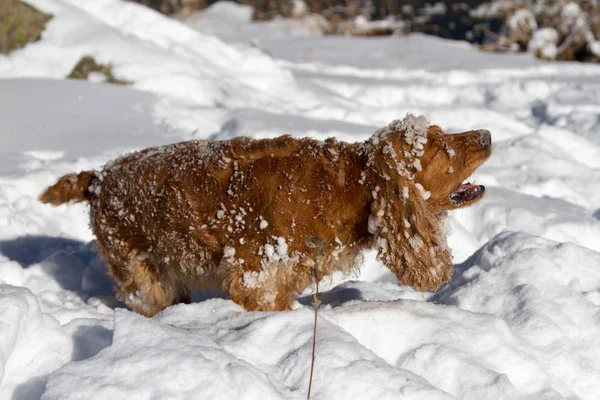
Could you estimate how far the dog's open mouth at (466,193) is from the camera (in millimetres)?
3197

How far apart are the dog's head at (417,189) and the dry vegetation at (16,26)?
218 inches

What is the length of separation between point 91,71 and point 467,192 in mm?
5059

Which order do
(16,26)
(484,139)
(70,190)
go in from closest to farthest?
1. (484,139)
2. (70,190)
3. (16,26)

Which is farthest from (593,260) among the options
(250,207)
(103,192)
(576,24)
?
(576,24)

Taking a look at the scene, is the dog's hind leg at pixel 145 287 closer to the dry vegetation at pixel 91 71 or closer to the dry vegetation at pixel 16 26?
the dry vegetation at pixel 91 71

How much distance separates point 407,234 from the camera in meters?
3.03

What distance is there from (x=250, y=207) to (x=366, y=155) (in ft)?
1.81

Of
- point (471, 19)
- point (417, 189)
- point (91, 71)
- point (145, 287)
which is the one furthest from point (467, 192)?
point (471, 19)

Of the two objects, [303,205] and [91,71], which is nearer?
[303,205]

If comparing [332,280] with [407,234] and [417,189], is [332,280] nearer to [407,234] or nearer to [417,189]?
[407,234]

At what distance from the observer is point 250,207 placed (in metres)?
3.13

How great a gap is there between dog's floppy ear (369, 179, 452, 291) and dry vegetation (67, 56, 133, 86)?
470cm

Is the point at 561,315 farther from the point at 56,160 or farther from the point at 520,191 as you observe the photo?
the point at 56,160

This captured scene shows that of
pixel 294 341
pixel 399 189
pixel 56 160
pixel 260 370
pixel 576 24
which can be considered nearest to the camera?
pixel 260 370
